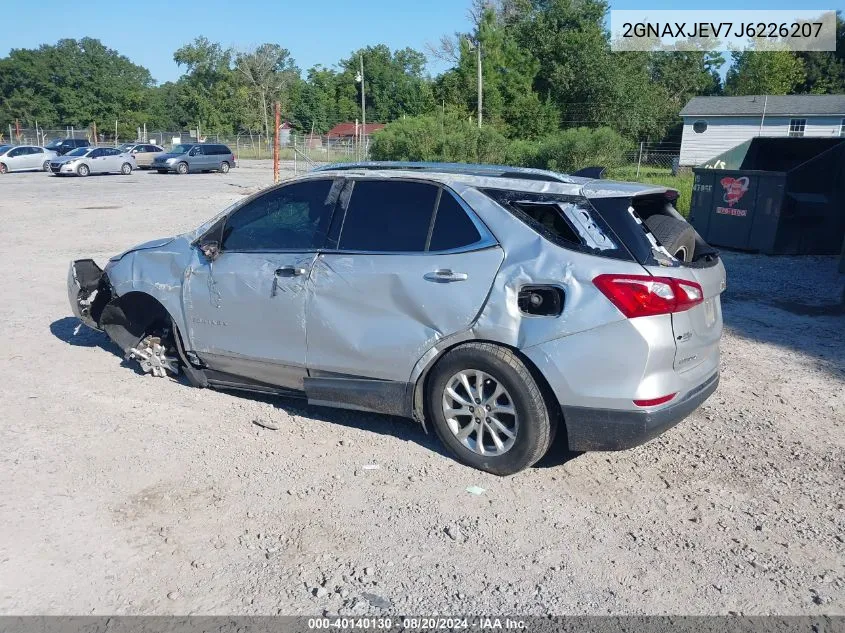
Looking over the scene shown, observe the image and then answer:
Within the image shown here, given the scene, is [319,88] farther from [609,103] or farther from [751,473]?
[751,473]

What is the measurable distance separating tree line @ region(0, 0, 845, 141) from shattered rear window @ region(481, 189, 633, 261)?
73.3 ft

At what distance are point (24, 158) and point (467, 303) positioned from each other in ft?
134

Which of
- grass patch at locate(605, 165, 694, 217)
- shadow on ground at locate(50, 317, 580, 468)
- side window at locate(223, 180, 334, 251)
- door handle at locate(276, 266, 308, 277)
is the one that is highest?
side window at locate(223, 180, 334, 251)

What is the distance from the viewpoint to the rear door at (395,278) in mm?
4375

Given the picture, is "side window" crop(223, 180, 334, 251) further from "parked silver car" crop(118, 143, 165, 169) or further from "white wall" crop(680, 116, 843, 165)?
"white wall" crop(680, 116, 843, 165)

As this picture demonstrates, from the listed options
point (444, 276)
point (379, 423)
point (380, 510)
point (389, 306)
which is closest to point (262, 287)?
point (389, 306)

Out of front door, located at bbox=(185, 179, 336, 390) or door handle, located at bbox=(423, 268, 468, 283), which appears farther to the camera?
front door, located at bbox=(185, 179, 336, 390)

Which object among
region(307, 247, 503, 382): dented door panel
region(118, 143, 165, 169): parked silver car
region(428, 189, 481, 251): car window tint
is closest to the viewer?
region(307, 247, 503, 382): dented door panel

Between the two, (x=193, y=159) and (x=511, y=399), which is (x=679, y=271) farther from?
(x=193, y=159)

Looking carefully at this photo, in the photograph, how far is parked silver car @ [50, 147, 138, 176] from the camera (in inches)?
1426

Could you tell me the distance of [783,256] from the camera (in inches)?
491

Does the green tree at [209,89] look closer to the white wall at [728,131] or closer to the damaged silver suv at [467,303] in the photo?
the white wall at [728,131]

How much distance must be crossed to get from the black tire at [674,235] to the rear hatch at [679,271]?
2.9 inches

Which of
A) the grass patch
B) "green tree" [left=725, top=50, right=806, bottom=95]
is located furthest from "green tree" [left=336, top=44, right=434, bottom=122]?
the grass patch
